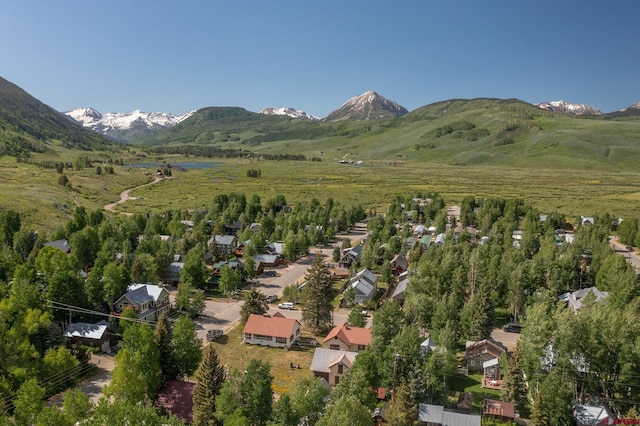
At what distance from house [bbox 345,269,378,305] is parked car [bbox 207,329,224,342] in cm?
1824

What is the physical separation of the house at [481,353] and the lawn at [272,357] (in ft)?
48.0

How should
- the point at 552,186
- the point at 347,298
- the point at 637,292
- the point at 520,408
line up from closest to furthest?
the point at 520,408 → the point at 637,292 → the point at 347,298 → the point at 552,186

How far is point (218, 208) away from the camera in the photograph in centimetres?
11262

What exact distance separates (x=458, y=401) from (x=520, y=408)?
4406 mm

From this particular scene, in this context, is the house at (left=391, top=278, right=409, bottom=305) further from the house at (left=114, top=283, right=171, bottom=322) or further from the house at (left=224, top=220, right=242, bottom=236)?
the house at (left=224, top=220, right=242, bottom=236)

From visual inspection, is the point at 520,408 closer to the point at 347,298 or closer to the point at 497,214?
the point at 347,298

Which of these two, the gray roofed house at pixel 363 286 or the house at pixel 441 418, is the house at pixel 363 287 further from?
the house at pixel 441 418

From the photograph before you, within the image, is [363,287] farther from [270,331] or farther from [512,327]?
[512,327]

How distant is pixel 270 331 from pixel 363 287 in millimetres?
17248

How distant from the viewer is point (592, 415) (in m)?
30.9

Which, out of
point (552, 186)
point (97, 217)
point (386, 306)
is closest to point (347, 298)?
point (386, 306)

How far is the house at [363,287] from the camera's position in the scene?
57.9 m

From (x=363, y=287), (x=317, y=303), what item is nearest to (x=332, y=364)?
(x=317, y=303)

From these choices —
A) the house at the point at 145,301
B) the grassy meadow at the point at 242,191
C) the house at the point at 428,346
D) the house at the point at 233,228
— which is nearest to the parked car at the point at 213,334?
the house at the point at 145,301
